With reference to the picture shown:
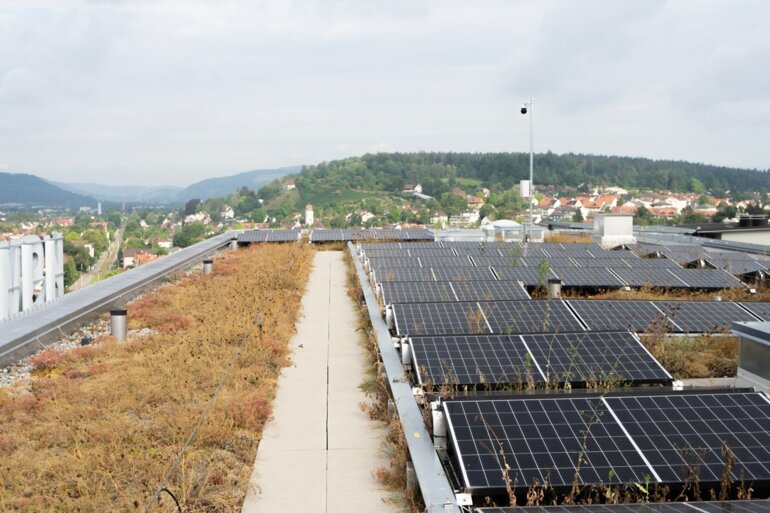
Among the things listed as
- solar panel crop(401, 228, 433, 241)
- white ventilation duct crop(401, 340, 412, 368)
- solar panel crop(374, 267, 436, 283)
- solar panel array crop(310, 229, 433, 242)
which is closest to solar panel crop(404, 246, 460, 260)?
solar panel crop(374, 267, 436, 283)

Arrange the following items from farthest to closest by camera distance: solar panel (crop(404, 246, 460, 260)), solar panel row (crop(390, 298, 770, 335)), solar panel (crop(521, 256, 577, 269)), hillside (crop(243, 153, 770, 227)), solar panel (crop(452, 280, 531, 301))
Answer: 1. hillside (crop(243, 153, 770, 227))
2. solar panel (crop(404, 246, 460, 260))
3. solar panel (crop(521, 256, 577, 269))
4. solar panel (crop(452, 280, 531, 301))
5. solar panel row (crop(390, 298, 770, 335))

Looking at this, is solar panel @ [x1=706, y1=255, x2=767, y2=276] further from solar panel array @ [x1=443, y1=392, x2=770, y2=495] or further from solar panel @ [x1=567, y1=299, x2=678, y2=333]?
solar panel array @ [x1=443, y1=392, x2=770, y2=495]

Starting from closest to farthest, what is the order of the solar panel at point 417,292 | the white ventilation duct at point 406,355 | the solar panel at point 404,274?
A: 1. the white ventilation duct at point 406,355
2. the solar panel at point 417,292
3. the solar panel at point 404,274

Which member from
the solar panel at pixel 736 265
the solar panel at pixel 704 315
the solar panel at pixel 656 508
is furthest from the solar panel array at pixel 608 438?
the solar panel at pixel 736 265

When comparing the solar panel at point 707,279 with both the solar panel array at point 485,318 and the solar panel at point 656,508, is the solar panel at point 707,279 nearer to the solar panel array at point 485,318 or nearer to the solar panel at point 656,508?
the solar panel array at point 485,318

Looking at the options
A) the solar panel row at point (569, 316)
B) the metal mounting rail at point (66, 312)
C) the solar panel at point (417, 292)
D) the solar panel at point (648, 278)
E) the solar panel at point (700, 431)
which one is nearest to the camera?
the solar panel at point (700, 431)

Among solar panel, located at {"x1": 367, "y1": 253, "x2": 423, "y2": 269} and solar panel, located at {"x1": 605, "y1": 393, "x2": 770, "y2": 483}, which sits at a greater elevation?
solar panel, located at {"x1": 367, "y1": 253, "x2": 423, "y2": 269}

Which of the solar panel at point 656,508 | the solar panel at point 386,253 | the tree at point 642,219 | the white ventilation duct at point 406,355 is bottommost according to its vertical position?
the solar panel at point 656,508

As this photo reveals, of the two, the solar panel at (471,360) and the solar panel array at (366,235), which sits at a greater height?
the solar panel array at (366,235)
